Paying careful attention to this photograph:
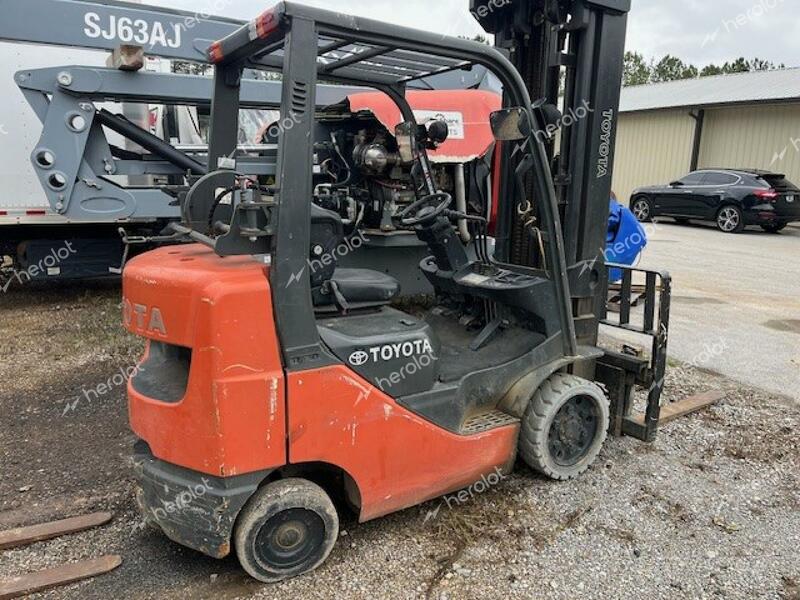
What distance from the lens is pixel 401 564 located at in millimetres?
2939

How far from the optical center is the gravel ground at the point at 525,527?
2811 millimetres

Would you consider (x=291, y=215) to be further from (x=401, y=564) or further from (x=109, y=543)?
(x=109, y=543)

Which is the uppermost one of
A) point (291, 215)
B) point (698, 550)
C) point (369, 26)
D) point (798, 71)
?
point (798, 71)

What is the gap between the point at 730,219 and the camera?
17172 mm

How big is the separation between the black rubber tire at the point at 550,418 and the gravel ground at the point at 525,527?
0.10 meters

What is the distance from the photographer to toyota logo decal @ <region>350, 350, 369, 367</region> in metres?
2.83

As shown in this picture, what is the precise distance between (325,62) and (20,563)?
2.93 meters

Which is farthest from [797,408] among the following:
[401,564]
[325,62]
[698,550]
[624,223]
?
[325,62]

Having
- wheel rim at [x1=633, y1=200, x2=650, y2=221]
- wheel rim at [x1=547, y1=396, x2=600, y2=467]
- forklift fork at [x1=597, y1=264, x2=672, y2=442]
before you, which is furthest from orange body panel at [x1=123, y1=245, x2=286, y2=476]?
wheel rim at [x1=633, y1=200, x2=650, y2=221]

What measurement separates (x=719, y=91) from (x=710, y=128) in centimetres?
216

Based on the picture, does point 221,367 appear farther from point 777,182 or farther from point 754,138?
point 754,138
